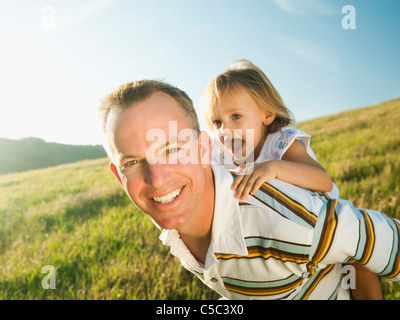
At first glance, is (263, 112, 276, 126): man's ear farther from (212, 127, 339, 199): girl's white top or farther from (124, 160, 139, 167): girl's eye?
(124, 160, 139, 167): girl's eye

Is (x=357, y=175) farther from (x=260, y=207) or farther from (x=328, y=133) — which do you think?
(x=328, y=133)

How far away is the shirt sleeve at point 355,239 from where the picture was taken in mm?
1580

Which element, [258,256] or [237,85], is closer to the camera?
[258,256]

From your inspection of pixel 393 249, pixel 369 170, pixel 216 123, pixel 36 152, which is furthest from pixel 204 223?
pixel 36 152

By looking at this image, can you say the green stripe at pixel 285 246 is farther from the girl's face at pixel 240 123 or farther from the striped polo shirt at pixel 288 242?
the girl's face at pixel 240 123

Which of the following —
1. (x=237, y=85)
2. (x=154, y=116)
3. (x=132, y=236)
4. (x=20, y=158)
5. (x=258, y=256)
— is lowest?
(x=132, y=236)

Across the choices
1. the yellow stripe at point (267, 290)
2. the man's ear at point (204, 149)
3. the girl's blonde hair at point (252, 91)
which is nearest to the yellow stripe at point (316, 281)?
the yellow stripe at point (267, 290)

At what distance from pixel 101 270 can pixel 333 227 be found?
267cm

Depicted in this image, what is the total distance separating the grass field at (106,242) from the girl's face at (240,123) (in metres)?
1.48

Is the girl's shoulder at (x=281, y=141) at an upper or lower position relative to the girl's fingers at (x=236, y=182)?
upper

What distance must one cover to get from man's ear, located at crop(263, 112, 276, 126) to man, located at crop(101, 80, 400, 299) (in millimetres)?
1430

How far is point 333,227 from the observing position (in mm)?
1579

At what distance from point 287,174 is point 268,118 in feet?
3.95
